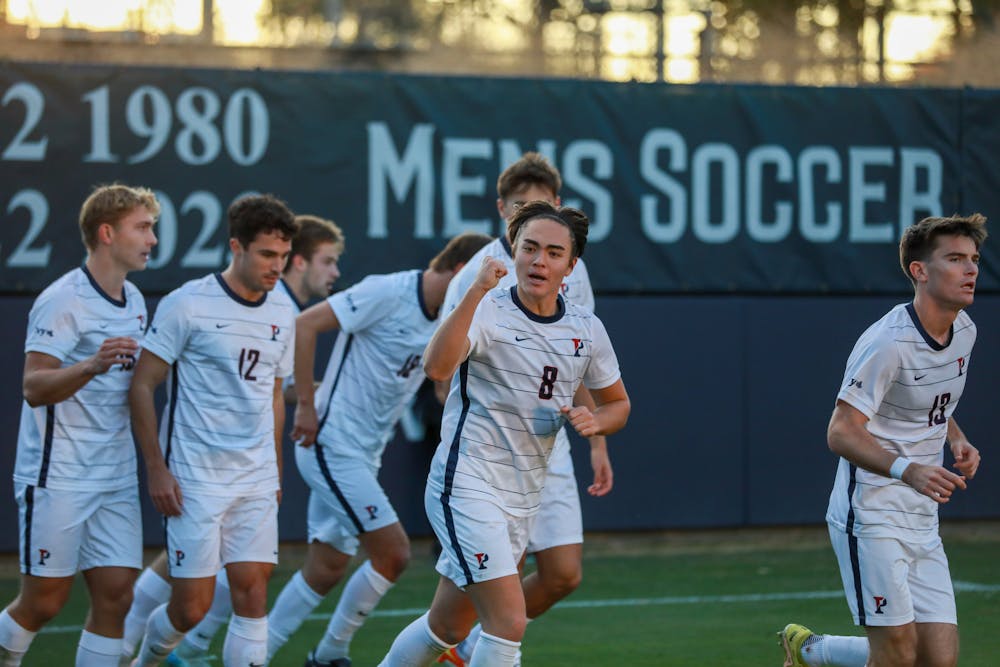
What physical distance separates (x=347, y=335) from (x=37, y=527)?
6.51 feet

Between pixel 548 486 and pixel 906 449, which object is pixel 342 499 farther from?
pixel 906 449

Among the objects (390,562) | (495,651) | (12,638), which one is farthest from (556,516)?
(12,638)

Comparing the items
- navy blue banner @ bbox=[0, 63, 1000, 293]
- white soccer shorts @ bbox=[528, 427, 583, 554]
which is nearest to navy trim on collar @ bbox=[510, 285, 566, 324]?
white soccer shorts @ bbox=[528, 427, 583, 554]

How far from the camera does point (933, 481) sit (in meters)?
4.95

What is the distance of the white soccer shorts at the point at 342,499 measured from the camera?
6996 millimetres

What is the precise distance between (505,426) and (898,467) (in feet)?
4.65

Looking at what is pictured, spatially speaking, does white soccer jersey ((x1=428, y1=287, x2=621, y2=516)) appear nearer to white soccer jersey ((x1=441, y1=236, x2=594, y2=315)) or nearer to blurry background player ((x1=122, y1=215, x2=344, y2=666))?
white soccer jersey ((x1=441, y1=236, x2=594, y2=315))

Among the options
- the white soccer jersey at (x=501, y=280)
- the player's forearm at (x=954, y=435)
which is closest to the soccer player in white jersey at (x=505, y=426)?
the white soccer jersey at (x=501, y=280)

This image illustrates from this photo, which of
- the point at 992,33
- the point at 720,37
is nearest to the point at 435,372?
the point at 720,37

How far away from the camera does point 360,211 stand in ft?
33.4

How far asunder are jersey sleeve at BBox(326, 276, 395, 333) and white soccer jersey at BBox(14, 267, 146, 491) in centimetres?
128

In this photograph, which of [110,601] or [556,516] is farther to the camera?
[556,516]

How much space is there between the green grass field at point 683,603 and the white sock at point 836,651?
96 centimetres

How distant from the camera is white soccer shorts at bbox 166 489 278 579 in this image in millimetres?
5844
